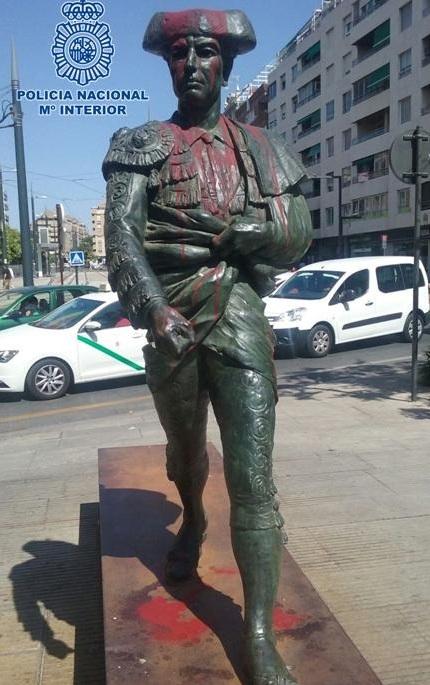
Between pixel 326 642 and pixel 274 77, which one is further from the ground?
pixel 274 77

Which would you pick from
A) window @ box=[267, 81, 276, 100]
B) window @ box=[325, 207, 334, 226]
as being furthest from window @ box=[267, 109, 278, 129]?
window @ box=[325, 207, 334, 226]

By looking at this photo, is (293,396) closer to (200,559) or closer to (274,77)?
(200,559)

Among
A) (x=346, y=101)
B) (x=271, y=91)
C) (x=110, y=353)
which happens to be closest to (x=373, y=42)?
(x=346, y=101)

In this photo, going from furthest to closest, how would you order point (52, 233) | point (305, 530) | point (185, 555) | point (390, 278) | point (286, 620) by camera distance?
point (52, 233) → point (390, 278) → point (305, 530) → point (185, 555) → point (286, 620)

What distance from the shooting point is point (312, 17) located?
179 feet

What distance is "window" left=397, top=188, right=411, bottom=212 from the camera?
41.6 m

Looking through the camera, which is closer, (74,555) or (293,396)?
(74,555)

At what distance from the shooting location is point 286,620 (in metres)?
2.67

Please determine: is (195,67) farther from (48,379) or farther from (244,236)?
(48,379)

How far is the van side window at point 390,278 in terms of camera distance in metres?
13.4

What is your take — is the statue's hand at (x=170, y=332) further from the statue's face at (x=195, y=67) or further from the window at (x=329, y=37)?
the window at (x=329, y=37)

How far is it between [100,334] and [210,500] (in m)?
6.50

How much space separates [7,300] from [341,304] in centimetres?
632

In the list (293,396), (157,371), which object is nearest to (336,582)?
(157,371)
